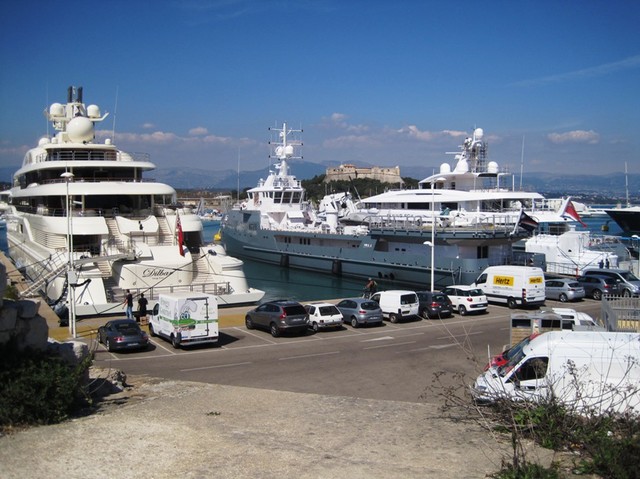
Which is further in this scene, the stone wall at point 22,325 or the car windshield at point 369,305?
the car windshield at point 369,305

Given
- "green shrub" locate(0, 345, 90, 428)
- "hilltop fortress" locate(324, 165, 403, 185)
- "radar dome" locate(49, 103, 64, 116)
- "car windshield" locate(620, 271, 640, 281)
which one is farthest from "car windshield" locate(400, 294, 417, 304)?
"hilltop fortress" locate(324, 165, 403, 185)

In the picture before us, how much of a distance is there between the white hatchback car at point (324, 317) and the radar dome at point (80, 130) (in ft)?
61.8

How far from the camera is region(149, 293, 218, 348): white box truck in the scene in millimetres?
18641

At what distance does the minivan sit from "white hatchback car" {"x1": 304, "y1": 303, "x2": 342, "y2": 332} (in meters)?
14.4

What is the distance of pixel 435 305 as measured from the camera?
2467 cm

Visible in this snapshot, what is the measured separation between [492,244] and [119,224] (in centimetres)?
2328

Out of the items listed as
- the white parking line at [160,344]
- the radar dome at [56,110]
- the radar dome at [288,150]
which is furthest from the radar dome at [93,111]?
the white parking line at [160,344]

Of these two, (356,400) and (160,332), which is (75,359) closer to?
(356,400)

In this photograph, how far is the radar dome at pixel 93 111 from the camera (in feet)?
123

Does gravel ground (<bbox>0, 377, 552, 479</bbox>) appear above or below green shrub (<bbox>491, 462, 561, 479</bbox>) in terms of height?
below

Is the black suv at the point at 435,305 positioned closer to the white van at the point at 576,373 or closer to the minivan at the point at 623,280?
the minivan at the point at 623,280

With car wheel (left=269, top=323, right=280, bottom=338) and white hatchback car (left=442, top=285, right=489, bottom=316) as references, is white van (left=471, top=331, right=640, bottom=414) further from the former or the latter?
white hatchback car (left=442, top=285, right=489, bottom=316)

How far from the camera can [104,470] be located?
772 centimetres

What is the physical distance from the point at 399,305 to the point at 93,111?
23607mm
